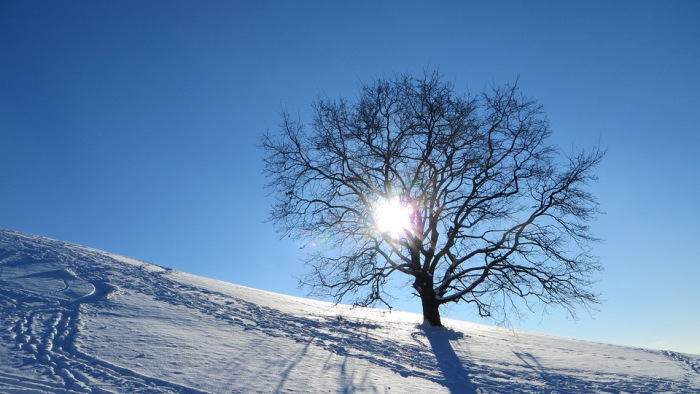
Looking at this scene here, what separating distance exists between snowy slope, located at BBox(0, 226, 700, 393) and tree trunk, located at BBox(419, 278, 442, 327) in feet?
2.46

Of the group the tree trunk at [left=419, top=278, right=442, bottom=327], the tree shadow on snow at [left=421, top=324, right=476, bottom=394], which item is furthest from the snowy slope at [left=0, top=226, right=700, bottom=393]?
the tree trunk at [left=419, top=278, right=442, bottom=327]

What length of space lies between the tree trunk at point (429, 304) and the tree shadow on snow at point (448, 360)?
1.33 feet

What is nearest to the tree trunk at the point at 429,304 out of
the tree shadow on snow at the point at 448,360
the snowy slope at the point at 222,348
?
the tree shadow on snow at the point at 448,360

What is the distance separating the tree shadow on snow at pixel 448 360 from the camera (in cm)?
710

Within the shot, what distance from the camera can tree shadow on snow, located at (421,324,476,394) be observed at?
7099 mm

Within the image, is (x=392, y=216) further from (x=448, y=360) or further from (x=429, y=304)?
(x=448, y=360)

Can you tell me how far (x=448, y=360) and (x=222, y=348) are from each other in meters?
4.66

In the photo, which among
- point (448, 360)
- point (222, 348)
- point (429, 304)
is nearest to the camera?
point (222, 348)

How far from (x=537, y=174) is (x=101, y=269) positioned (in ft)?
42.4

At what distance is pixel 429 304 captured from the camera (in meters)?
13.4

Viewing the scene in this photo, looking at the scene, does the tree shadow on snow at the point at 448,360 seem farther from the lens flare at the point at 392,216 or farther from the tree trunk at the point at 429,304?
the lens flare at the point at 392,216

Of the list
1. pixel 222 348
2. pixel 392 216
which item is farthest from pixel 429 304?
pixel 222 348

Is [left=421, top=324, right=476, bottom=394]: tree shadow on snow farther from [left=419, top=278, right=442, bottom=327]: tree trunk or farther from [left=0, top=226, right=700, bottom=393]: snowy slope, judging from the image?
[left=419, top=278, right=442, bottom=327]: tree trunk

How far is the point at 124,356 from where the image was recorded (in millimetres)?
5930
